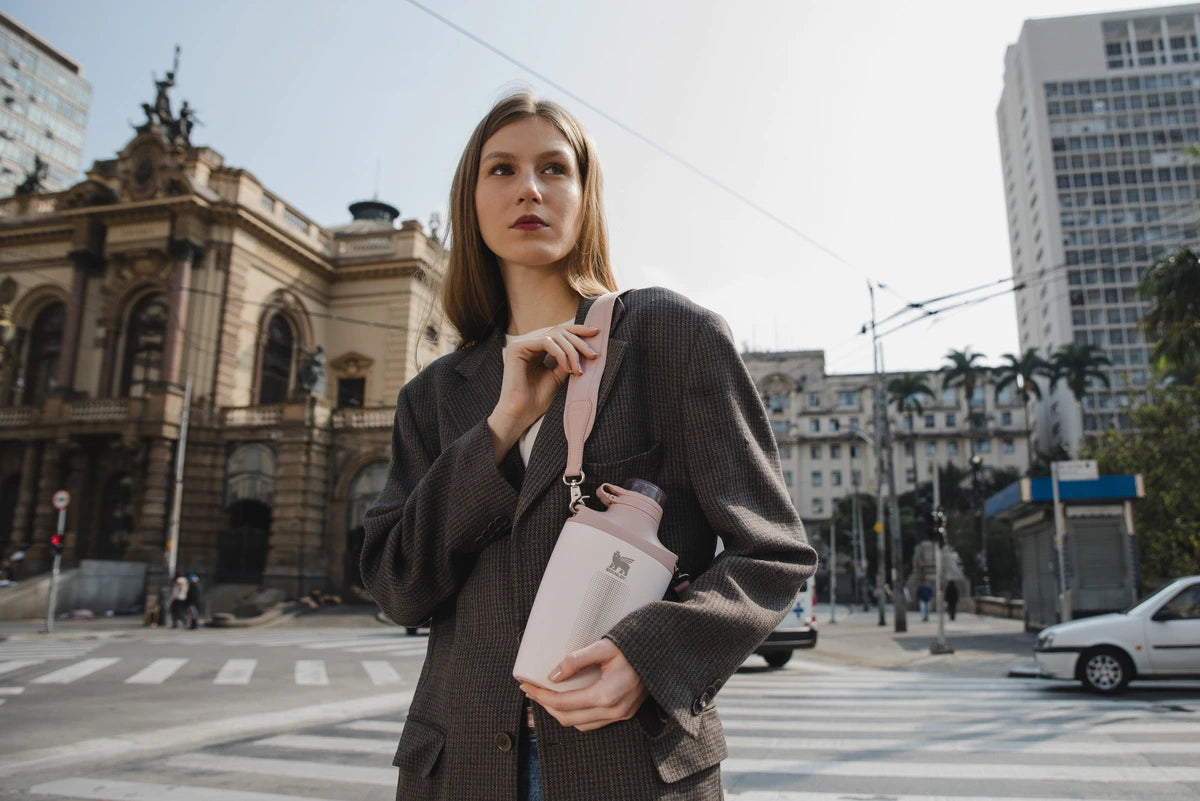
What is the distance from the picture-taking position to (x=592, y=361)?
59.7 inches

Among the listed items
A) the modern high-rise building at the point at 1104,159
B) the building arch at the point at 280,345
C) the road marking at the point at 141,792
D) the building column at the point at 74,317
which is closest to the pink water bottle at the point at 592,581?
the road marking at the point at 141,792

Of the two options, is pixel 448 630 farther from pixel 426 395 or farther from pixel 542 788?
pixel 426 395

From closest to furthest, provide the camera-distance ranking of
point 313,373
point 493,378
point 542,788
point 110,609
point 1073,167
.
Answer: point 542,788 → point 493,378 → point 110,609 → point 313,373 → point 1073,167

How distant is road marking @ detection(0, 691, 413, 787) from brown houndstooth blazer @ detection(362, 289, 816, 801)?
15.7ft

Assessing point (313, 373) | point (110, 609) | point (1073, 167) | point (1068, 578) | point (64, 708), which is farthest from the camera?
point (1073, 167)

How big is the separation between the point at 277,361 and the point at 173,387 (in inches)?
217

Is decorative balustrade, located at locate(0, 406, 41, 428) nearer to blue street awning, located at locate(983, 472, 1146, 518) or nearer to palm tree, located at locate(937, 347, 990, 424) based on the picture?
blue street awning, located at locate(983, 472, 1146, 518)

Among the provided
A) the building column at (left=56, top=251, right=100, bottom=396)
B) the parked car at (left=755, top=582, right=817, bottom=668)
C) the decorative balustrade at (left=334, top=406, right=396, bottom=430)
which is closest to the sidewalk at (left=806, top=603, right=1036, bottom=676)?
the parked car at (left=755, top=582, right=817, bottom=668)

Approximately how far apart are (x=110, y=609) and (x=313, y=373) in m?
10.2

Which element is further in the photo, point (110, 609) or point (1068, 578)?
point (110, 609)

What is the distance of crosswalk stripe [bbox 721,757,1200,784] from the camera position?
5660mm

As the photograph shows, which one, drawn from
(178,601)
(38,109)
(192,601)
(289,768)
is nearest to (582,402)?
(289,768)

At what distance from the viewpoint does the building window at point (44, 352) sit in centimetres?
3472

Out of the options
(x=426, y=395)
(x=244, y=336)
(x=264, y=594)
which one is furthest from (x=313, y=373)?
(x=426, y=395)
